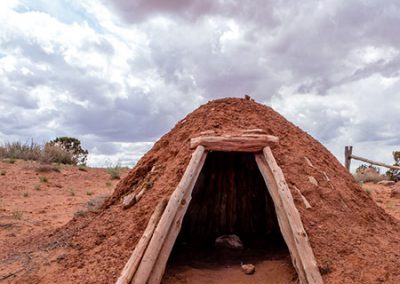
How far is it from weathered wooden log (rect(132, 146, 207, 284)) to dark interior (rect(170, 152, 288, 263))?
138cm

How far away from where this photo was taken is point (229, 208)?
6.73 m

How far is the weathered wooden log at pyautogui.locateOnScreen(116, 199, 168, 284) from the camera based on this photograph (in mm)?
4262

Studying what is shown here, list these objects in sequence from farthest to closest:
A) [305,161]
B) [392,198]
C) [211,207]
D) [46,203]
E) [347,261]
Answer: [392,198] < [46,203] < [211,207] < [305,161] < [347,261]

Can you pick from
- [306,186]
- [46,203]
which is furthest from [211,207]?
[46,203]

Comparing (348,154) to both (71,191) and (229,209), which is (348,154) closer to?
(229,209)

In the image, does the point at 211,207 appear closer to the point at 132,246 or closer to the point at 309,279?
the point at 132,246

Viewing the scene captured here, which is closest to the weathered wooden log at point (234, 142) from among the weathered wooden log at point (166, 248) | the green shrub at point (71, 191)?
the weathered wooden log at point (166, 248)

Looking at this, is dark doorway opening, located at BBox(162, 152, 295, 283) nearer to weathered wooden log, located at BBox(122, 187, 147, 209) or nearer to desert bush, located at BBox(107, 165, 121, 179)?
weathered wooden log, located at BBox(122, 187, 147, 209)

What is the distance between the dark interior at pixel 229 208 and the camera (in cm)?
648

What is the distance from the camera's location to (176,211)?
4.74m

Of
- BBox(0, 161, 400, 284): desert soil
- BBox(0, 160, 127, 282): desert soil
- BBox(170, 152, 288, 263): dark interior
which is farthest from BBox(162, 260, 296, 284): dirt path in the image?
BBox(0, 160, 127, 282): desert soil

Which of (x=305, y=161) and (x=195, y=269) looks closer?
(x=195, y=269)

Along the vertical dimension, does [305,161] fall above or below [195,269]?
above

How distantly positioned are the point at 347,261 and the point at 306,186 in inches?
43.7
